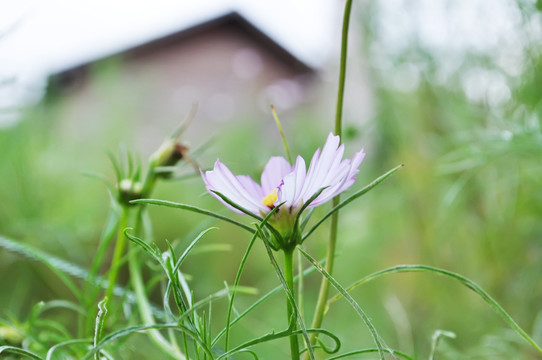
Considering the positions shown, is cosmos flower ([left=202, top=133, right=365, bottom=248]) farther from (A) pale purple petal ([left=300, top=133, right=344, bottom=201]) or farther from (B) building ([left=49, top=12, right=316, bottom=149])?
(B) building ([left=49, top=12, right=316, bottom=149])

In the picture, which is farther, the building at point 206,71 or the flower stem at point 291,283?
the building at point 206,71

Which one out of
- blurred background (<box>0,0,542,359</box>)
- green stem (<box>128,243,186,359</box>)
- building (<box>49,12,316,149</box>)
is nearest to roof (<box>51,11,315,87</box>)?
building (<box>49,12,316,149</box>)

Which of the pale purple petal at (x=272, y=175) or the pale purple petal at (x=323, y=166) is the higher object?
the pale purple petal at (x=323, y=166)

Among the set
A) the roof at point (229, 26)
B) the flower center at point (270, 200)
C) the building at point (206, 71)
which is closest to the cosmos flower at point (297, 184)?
the flower center at point (270, 200)

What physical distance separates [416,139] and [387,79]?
0.34ft

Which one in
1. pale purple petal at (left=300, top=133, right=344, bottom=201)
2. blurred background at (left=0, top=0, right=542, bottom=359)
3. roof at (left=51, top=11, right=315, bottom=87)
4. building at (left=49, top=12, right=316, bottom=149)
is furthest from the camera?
roof at (left=51, top=11, right=315, bottom=87)

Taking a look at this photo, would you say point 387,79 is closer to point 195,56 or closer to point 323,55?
point 323,55

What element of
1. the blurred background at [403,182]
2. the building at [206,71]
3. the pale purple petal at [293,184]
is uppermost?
the pale purple petal at [293,184]

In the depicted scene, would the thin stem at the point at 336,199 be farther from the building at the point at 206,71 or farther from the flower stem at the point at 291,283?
the building at the point at 206,71

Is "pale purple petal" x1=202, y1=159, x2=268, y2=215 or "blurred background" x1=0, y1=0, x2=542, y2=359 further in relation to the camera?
"blurred background" x1=0, y1=0, x2=542, y2=359

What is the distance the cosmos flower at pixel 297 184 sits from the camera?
0.14 metres

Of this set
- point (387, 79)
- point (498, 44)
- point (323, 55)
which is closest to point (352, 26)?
point (323, 55)

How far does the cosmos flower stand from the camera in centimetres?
14

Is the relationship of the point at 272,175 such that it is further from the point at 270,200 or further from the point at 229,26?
the point at 229,26
